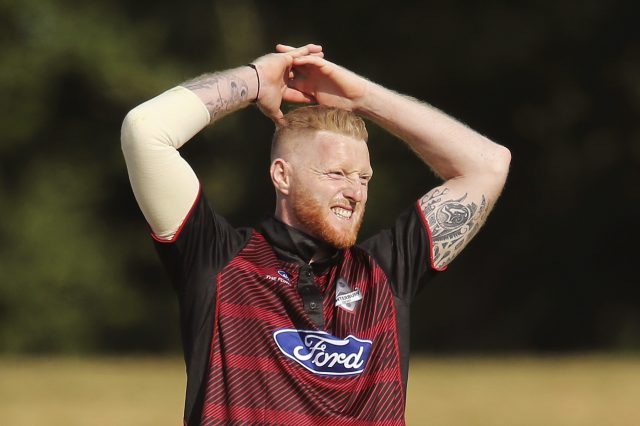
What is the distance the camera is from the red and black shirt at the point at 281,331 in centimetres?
384

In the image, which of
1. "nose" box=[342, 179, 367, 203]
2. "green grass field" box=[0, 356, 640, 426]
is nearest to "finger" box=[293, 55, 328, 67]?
"nose" box=[342, 179, 367, 203]

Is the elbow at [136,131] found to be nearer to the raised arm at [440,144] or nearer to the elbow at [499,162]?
the raised arm at [440,144]

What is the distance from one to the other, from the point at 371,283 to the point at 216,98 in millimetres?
822

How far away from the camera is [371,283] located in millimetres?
4090

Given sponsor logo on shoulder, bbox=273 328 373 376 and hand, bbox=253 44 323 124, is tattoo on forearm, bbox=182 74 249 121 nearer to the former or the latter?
hand, bbox=253 44 323 124

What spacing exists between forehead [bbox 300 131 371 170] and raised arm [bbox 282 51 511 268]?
9.8 inches

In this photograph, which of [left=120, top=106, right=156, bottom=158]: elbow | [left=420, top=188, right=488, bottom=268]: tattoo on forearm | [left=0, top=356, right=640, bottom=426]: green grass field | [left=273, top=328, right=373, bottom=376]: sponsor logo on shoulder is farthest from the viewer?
[left=0, top=356, right=640, bottom=426]: green grass field

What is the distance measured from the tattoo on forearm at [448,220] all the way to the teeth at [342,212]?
367 mm

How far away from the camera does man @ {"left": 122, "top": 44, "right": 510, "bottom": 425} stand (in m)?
3.83

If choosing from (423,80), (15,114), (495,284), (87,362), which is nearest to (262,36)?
(423,80)

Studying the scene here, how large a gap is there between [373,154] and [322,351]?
19196 millimetres

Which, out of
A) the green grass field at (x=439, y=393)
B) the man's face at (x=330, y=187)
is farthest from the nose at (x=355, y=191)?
the green grass field at (x=439, y=393)

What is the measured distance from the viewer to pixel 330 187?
403 centimetres

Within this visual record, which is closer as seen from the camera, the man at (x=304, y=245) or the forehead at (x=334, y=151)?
the man at (x=304, y=245)
